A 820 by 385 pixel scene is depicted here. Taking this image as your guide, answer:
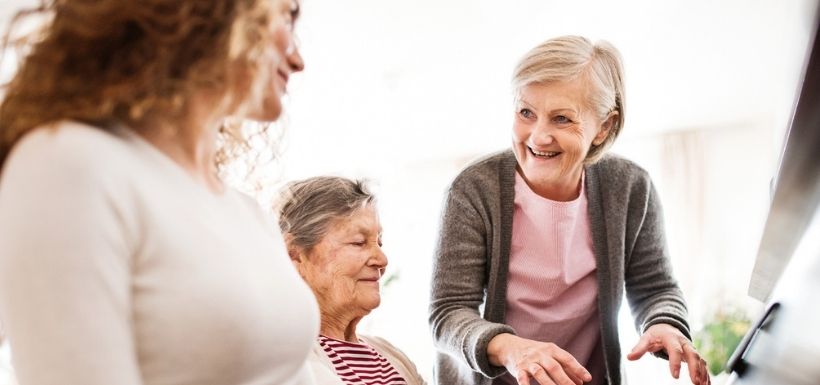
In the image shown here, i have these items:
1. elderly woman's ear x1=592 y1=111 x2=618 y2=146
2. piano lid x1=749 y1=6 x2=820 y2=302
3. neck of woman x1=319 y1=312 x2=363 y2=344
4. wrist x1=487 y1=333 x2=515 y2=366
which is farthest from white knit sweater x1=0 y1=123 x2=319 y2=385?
elderly woman's ear x1=592 y1=111 x2=618 y2=146

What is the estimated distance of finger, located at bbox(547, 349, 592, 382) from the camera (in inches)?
42.5

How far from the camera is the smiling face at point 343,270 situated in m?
1.52

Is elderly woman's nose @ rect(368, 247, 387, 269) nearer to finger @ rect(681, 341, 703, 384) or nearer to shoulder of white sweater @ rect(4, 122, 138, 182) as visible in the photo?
finger @ rect(681, 341, 703, 384)

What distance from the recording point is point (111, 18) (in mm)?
568

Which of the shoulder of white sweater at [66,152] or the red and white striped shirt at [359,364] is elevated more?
the shoulder of white sweater at [66,152]

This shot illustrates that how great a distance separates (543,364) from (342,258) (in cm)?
56

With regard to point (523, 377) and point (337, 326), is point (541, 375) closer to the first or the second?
point (523, 377)

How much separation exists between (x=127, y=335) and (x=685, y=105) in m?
6.28

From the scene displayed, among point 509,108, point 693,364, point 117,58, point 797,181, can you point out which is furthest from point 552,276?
point 509,108

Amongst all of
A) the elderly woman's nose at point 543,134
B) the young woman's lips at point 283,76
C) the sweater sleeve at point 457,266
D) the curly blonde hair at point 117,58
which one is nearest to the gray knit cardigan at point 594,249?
the sweater sleeve at point 457,266

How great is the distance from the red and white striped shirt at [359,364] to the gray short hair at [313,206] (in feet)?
0.68

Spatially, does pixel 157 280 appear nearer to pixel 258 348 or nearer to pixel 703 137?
pixel 258 348

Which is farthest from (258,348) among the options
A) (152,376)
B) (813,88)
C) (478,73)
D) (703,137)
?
(703,137)

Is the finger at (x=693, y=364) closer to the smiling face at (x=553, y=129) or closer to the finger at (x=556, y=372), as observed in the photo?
the finger at (x=556, y=372)
